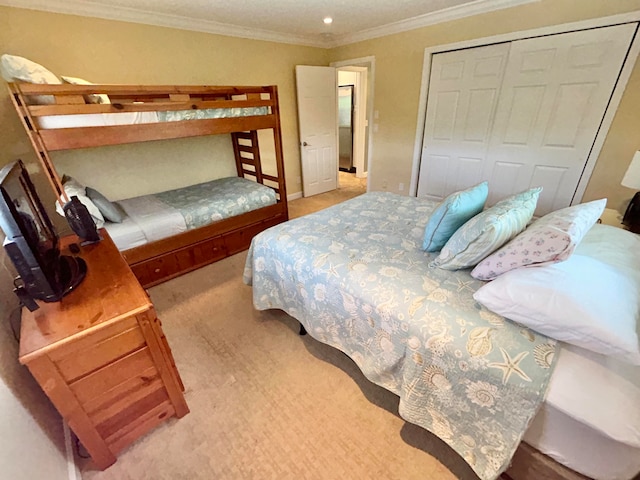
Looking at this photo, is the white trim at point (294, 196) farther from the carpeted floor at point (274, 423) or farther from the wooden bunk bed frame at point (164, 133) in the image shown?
the carpeted floor at point (274, 423)

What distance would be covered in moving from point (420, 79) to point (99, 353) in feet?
13.2

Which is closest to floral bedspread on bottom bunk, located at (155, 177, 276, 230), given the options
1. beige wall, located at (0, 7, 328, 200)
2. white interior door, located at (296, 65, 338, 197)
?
beige wall, located at (0, 7, 328, 200)

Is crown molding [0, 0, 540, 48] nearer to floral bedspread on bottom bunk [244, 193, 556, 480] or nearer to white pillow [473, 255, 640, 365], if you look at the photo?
floral bedspread on bottom bunk [244, 193, 556, 480]

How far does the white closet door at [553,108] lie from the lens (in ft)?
7.83

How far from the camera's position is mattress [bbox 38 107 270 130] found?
1801 millimetres

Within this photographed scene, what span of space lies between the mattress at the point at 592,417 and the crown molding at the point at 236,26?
3.30m

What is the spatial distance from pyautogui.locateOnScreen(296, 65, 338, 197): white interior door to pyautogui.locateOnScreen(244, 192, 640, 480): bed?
3022 mm

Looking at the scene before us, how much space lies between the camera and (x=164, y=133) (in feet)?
7.27

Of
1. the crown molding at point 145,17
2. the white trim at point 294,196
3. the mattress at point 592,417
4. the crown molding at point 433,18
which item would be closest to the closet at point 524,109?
the crown molding at point 433,18

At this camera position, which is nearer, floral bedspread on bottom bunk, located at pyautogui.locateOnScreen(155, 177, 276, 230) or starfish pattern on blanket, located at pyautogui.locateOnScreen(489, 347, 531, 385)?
starfish pattern on blanket, located at pyautogui.locateOnScreen(489, 347, 531, 385)

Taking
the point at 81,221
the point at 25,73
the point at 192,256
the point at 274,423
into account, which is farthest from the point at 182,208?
the point at 274,423

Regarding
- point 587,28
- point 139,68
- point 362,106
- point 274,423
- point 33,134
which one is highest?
point 587,28

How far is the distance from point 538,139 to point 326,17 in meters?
2.60

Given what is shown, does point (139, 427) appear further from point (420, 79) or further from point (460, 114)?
point (420, 79)
